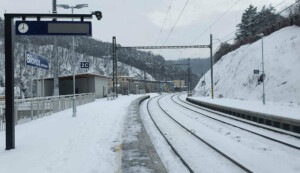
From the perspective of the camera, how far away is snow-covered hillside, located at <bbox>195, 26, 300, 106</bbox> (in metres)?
22.6

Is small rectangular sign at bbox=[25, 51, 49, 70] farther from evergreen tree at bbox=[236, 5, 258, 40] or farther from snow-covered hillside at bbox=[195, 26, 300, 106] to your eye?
evergreen tree at bbox=[236, 5, 258, 40]

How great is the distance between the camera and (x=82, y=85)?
35.5 meters

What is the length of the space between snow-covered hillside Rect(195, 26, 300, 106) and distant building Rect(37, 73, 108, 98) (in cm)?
1895

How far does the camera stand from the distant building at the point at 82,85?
34506mm

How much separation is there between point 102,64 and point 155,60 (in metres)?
42.7

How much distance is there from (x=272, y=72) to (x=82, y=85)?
2604 cm

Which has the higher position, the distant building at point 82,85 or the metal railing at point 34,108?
the distant building at point 82,85

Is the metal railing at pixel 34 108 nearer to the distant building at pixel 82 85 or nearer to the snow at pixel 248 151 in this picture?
the snow at pixel 248 151

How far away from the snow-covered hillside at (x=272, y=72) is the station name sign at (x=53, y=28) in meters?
18.8

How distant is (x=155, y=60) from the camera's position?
607 feet

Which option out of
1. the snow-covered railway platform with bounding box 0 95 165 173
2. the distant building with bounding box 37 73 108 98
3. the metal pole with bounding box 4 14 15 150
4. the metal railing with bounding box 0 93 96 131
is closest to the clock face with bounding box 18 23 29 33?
the metal pole with bounding box 4 14 15 150

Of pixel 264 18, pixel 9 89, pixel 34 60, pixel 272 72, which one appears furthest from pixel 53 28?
pixel 264 18

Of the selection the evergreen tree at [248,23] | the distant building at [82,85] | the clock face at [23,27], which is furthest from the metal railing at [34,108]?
the evergreen tree at [248,23]

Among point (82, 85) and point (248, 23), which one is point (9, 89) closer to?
point (82, 85)
